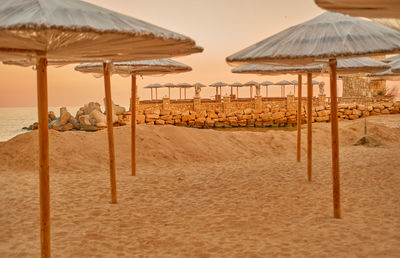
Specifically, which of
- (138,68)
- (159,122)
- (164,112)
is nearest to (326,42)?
(138,68)

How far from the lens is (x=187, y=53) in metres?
3.95

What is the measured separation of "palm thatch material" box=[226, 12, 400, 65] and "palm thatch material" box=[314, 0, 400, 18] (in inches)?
42.5

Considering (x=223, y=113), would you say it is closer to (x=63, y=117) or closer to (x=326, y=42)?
(x=63, y=117)

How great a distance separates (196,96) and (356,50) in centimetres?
2373

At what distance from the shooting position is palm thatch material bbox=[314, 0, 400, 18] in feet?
8.04

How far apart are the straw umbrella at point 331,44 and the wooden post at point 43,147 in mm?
2413

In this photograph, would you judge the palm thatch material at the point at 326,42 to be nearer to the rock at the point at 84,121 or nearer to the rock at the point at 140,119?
the rock at the point at 140,119

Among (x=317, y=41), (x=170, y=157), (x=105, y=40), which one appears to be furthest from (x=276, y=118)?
(x=105, y=40)

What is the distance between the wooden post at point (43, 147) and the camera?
297 centimetres

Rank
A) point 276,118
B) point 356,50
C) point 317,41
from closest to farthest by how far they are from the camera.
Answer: point 356,50, point 317,41, point 276,118

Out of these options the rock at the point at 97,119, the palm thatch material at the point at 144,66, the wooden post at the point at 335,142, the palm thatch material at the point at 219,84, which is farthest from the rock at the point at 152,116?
the wooden post at the point at 335,142

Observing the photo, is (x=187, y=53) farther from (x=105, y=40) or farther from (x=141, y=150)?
(x=141, y=150)

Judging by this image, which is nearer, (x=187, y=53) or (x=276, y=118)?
(x=187, y=53)

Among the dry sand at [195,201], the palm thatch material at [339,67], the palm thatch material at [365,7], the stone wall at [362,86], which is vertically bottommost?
the dry sand at [195,201]
